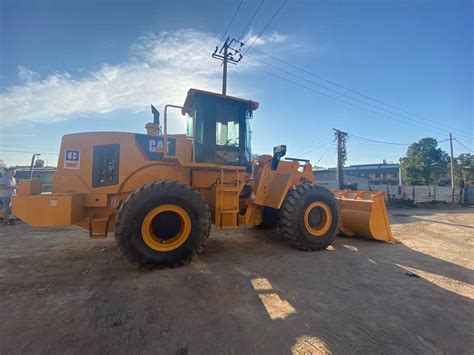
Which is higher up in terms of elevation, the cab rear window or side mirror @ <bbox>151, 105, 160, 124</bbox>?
side mirror @ <bbox>151, 105, 160, 124</bbox>

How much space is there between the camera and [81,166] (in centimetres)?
448

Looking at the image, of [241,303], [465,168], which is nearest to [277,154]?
[241,303]

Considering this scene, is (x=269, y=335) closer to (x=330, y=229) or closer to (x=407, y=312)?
(x=407, y=312)

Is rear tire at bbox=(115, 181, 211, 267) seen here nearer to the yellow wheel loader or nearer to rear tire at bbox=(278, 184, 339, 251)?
the yellow wheel loader

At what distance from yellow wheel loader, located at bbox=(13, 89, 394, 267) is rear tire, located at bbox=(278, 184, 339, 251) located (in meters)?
0.02

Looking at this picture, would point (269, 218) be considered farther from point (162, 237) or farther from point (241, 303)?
point (241, 303)

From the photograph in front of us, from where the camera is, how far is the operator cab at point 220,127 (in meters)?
5.03

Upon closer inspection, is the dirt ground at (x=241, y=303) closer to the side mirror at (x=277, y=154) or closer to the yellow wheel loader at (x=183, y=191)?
the yellow wheel loader at (x=183, y=191)

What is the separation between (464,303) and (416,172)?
3891cm

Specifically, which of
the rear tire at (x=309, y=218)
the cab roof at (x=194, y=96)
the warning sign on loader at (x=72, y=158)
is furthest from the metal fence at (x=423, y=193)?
the warning sign on loader at (x=72, y=158)

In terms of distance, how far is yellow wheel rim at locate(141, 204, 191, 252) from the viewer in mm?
3913

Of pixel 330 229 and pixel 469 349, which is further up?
pixel 330 229

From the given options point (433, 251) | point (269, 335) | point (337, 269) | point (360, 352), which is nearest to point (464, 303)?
point (337, 269)

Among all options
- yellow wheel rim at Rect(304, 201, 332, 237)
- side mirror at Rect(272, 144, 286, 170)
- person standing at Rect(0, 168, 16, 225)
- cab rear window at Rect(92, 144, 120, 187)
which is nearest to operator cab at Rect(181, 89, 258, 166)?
side mirror at Rect(272, 144, 286, 170)
